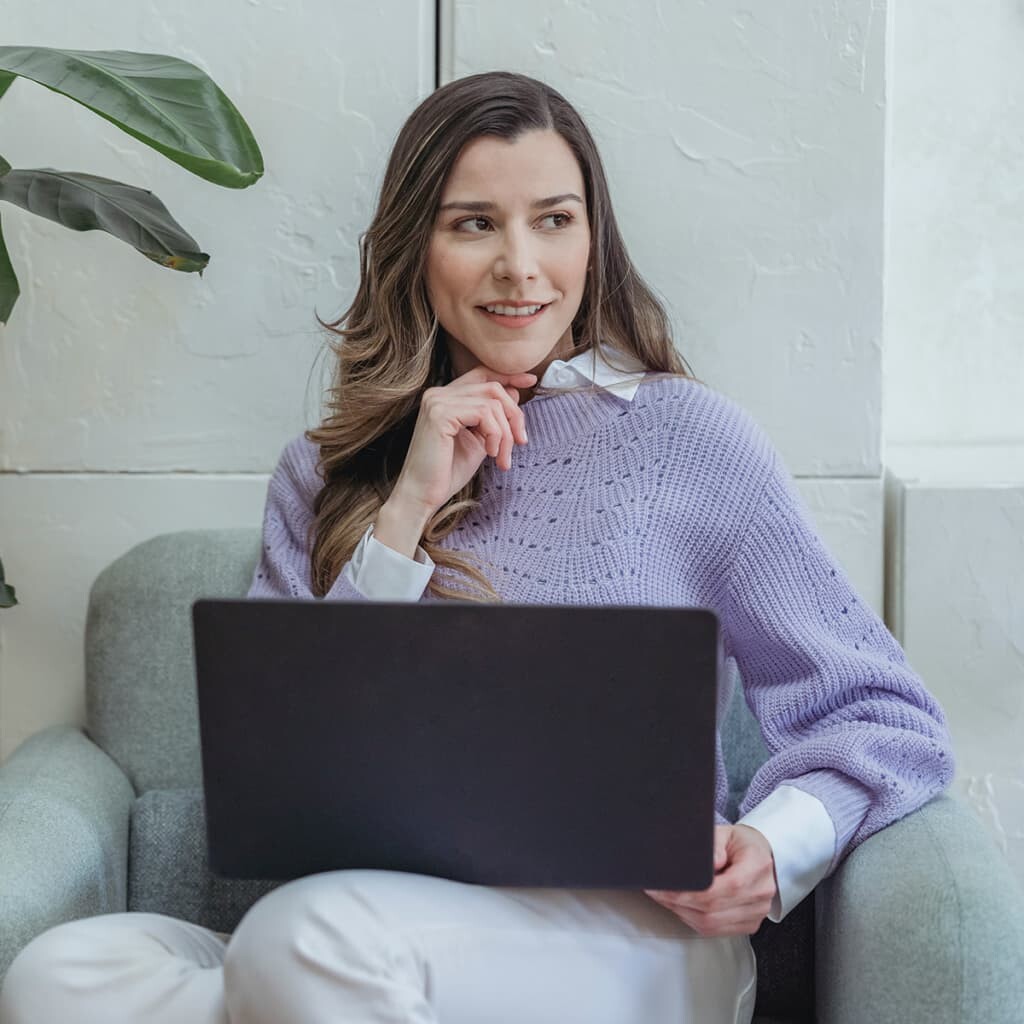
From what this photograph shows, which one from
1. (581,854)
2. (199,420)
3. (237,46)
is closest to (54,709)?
(199,420)

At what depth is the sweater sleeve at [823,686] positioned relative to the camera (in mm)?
1248

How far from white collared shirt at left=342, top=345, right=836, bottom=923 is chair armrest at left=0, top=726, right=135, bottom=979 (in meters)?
0.39

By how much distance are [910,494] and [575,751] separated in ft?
2.80

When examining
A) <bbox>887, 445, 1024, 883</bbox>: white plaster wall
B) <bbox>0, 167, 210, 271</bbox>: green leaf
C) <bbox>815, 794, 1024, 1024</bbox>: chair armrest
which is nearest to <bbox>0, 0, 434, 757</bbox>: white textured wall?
<bbox>0, 167, 210, 271</bbox>: green leaf

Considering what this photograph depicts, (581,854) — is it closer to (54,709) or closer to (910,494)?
(910,494)

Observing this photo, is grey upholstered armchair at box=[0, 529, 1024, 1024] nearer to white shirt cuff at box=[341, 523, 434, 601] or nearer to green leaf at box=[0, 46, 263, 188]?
white shirt cuff at box=[341, 523, 434, 601]

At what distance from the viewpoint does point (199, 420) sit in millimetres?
1843

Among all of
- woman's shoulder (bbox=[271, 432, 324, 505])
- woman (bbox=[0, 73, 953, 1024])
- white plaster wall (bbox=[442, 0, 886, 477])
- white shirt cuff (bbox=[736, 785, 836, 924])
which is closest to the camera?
woman (bbox=[0, 73, 953, 1024])

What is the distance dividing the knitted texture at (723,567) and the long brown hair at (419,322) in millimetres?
51

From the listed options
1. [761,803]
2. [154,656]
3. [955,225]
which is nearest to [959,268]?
[955,225]

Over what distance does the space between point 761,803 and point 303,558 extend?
61cm

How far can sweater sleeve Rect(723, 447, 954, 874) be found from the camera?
1.25m

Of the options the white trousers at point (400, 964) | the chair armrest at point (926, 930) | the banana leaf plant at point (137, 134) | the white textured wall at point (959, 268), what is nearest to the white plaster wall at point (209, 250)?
the banana leaf plant at point (137, 134)

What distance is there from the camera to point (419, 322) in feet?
5.05
